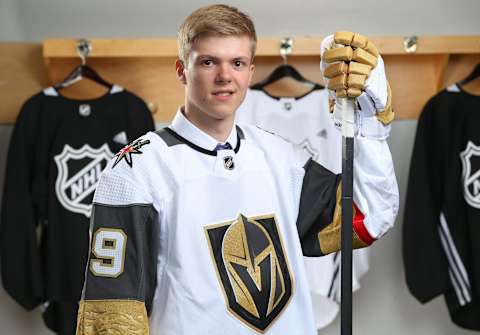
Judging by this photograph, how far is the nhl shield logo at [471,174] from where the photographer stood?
2258mm

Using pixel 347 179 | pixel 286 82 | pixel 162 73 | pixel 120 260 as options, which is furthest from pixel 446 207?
pixel 120 260

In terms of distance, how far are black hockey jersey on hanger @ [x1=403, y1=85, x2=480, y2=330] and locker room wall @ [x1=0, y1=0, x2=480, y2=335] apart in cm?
15

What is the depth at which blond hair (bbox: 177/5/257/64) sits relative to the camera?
4.38 feet

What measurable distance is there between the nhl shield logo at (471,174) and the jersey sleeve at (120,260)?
4.03 ft

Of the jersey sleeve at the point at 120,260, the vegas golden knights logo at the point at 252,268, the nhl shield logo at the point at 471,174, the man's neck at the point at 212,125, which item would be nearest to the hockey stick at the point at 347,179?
the vegas golden knights logo at the point at 252,268

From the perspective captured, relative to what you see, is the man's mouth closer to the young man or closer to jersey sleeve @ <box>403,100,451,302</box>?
the young man

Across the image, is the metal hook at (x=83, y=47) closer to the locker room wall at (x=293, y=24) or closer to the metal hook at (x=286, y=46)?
the locker room wall at (x=293, y=24)

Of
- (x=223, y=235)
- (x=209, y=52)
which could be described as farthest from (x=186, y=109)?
(x=223, y=235)

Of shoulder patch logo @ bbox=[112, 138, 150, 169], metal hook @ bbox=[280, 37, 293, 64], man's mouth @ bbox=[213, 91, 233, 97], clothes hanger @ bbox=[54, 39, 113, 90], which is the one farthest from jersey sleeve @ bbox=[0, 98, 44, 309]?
man's mouth @ bbox=[213, 91, 233, 97]

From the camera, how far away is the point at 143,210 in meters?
1.31

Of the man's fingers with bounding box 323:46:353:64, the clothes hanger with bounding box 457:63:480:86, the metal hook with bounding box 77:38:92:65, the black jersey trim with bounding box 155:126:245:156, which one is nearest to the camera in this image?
the man's fingers with bounding box 323:46:353:64

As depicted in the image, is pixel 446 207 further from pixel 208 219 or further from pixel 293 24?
pixel 208 219

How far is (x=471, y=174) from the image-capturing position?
2.27 meters

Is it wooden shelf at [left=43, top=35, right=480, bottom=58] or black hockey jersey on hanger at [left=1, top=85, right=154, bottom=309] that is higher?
wooden shelf at [left=43, top=35, right=480, bottom=58]
